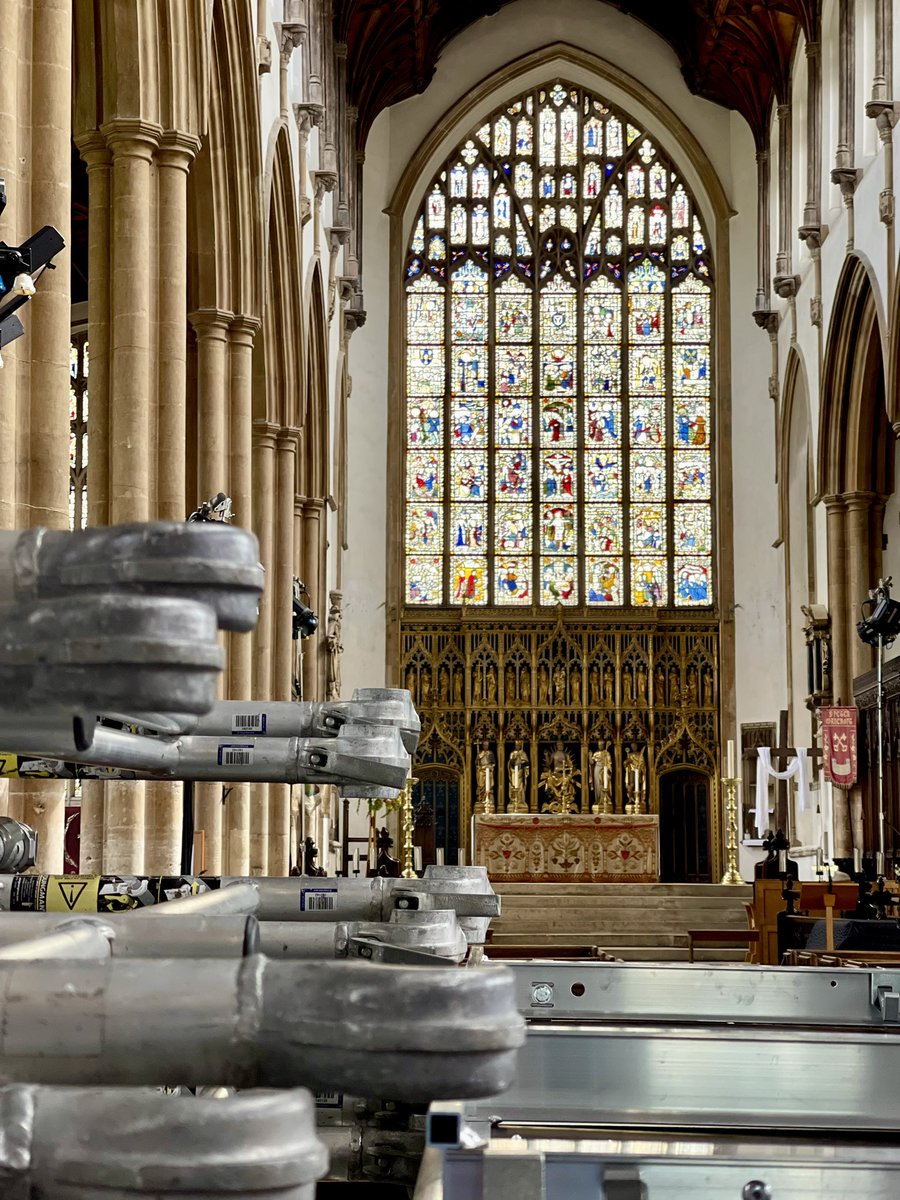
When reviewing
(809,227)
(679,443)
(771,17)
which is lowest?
(679,443)

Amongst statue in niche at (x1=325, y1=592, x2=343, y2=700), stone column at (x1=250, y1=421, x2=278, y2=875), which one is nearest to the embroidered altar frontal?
statue in niche at (x1=325, y1=592, x2=343, y2=700)

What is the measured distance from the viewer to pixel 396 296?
83.5ft

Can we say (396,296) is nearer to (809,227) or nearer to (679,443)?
(679,443)

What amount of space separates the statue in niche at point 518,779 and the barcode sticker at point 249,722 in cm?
2074

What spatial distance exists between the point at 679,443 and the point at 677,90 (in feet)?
17.9

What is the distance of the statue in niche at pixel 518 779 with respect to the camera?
2338 centimetres

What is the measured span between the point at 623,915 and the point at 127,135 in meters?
11.9

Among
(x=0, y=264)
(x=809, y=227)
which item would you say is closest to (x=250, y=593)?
(x=0, y=264)

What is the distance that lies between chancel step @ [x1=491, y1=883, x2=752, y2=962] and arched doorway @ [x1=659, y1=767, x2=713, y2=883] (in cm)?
333

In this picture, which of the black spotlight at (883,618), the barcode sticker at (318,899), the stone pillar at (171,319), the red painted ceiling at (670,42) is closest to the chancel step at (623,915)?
the black spotlight at (883,618)

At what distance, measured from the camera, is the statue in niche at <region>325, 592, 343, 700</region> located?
858 inches

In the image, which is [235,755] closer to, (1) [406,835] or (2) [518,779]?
(1) [406,835]

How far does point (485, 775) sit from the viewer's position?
23.5 metres

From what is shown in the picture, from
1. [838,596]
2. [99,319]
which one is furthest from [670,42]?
[99,319]
